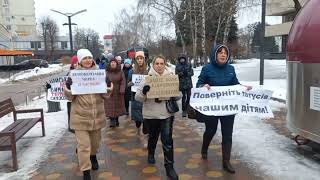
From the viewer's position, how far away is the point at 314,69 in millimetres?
5445

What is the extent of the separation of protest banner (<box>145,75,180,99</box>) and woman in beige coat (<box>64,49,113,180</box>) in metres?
0.72

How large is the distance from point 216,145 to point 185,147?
552 millimetres

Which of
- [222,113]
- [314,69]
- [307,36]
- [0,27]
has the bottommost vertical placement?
[222,113]

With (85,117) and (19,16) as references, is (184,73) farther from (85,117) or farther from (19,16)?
(19,16)

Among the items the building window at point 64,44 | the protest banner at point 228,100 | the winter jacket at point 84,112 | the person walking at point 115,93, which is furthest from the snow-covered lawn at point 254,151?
the building window at point 64,44

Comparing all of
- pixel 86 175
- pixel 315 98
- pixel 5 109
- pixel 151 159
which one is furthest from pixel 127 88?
pixel 315 98

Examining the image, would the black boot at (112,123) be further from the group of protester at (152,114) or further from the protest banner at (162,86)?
the protest banner at (162,86)

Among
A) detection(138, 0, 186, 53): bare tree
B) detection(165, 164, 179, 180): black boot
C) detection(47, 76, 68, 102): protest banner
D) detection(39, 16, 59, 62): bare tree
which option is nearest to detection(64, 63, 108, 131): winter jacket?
detection(165, 164, 179, 180): black boot

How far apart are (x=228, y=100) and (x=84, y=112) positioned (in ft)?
6.54

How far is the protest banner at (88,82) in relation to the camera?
5504mm

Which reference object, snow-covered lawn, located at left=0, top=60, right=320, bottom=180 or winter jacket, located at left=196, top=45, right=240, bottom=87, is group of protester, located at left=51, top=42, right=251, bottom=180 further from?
snow-covered lawn, located at left=0, top=60, right=320, bottom=180

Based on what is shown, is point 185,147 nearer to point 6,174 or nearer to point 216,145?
point 216,145

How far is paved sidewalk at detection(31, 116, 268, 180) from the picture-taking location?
5762mm

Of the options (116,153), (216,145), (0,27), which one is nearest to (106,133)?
(116,153)
